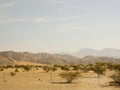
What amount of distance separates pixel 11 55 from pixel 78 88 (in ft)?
576

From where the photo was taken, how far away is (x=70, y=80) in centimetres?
3553

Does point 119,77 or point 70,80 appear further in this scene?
point 70,80

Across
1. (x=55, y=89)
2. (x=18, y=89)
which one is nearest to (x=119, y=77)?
(x=55, y=89)

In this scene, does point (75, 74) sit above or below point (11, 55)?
below

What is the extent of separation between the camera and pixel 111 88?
1110 inches

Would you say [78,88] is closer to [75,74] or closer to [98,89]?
[98,89]

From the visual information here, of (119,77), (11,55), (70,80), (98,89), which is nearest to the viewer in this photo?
(98,89)

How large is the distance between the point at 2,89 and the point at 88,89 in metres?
8.92

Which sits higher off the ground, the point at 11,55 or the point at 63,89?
the point at 11,55

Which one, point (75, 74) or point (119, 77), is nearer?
point (119, 77)

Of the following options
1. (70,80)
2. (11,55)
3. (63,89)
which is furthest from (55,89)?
(11,55)

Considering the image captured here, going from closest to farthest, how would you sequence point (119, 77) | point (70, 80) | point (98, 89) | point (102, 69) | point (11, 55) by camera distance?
point (98, 89) → point (119, 77) → point (70, 80) → point (102, 69) → point (11, 55)

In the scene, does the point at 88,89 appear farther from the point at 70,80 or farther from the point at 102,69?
the point at 102,69

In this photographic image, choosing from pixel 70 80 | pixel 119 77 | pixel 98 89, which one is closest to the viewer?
pixel 98 89
